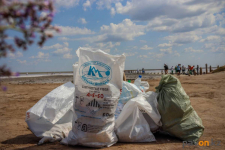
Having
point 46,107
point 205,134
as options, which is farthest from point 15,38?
point 205,134

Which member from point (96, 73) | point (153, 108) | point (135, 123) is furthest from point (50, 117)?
point (153, 108)

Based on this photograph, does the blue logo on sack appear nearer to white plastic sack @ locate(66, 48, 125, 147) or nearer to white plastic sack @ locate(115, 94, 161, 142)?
white plastic sack @ locate(66, 48, 125, 147)

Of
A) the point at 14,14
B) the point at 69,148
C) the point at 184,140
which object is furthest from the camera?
the point at 184,140

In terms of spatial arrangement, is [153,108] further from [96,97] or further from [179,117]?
[96,97]

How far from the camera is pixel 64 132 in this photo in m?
2.79

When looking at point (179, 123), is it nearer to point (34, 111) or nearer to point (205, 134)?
point (205, 134)

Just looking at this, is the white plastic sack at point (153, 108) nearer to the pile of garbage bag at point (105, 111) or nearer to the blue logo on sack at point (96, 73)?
the pile of garbage bag at point (105, 111)

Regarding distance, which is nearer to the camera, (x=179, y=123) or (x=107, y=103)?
(x=107, y=103)

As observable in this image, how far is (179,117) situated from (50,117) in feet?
5.82

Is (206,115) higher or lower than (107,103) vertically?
lower

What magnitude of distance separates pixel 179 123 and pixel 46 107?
1836 mm

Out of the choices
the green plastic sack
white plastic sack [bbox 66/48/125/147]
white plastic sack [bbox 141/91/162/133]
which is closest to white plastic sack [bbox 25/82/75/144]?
white plastic sack [bbox 66/48/125/147]

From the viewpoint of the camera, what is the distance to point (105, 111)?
2.44 meters

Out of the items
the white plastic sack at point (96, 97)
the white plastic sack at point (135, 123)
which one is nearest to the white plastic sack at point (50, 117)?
the white plastic sack at point (96, 97)
